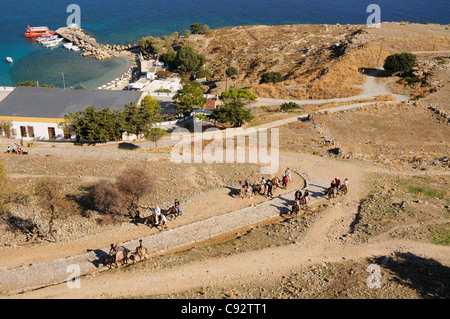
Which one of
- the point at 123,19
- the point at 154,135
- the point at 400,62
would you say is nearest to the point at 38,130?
the point at 154,135

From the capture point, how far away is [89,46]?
4397 inches

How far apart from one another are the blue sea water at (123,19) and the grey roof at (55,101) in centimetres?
3139

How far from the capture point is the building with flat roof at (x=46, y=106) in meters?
47.4

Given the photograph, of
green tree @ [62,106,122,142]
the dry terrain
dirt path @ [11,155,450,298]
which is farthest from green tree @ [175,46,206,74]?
dirt path @ [11,155,450,298]

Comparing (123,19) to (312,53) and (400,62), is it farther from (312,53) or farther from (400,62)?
(400,62)

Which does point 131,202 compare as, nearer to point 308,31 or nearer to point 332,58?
point 332,58

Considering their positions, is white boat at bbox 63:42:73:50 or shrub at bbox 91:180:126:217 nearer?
shrub at bbox 91:180:126:217

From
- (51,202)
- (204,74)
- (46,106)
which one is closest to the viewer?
(51,202)

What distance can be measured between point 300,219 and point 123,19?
147 metres

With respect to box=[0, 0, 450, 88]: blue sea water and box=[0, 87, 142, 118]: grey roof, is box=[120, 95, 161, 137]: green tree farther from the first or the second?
box=[0, 0, 450, 88]: blue sea water

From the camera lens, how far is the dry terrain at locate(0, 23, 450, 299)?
19.8m

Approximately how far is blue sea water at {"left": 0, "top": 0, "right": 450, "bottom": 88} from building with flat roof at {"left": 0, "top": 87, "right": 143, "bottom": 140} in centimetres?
3191

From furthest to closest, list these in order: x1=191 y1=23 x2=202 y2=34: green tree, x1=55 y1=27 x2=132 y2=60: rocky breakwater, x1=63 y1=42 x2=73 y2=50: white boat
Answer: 1. x1=191 y1=23 x2=202 y2=34: green tree
2. x1=63 y1=42 x2=73 y2=50: white boat
3. x1=55 y1=27 x2=132 y2=60: rocky breakwater
